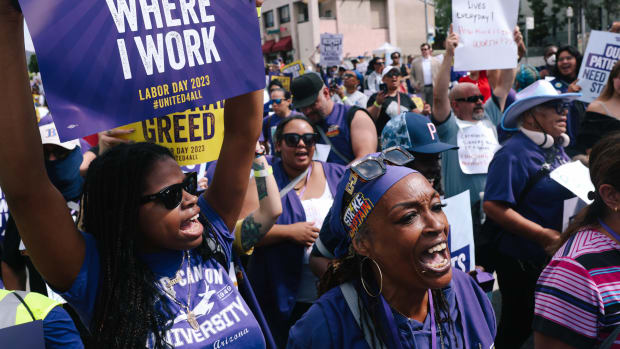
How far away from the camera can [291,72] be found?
34.9 feet

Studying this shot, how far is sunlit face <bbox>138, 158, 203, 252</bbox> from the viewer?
205 cm

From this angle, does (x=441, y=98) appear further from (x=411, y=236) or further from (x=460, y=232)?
(x=411, y=236)

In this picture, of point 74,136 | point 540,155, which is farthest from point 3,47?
point 540,155

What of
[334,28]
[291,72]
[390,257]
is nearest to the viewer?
[390,257]

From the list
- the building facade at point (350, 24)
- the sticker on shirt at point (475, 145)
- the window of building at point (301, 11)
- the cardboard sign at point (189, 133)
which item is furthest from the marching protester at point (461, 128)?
the window of building at point (301, 11)

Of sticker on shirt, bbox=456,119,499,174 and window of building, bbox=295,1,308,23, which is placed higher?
window of building, bbox=295,1,308,23

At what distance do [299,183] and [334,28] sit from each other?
45881 millimetres

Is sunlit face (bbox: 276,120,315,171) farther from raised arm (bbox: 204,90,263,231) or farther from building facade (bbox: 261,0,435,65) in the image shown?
building facade (bbox: 261,0,435,65)

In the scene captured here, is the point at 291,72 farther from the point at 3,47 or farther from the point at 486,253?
the point at 3,47

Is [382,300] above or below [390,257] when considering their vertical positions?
below

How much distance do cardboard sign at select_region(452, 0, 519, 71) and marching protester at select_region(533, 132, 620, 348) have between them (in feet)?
10.6

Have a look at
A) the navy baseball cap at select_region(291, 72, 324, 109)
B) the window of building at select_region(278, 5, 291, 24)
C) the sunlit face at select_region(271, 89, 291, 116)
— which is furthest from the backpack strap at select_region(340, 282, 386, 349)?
the window of building at select_region(278, 5, 291, 24)

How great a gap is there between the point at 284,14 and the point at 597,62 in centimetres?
4947

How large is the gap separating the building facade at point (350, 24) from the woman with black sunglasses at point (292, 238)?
4294cm
